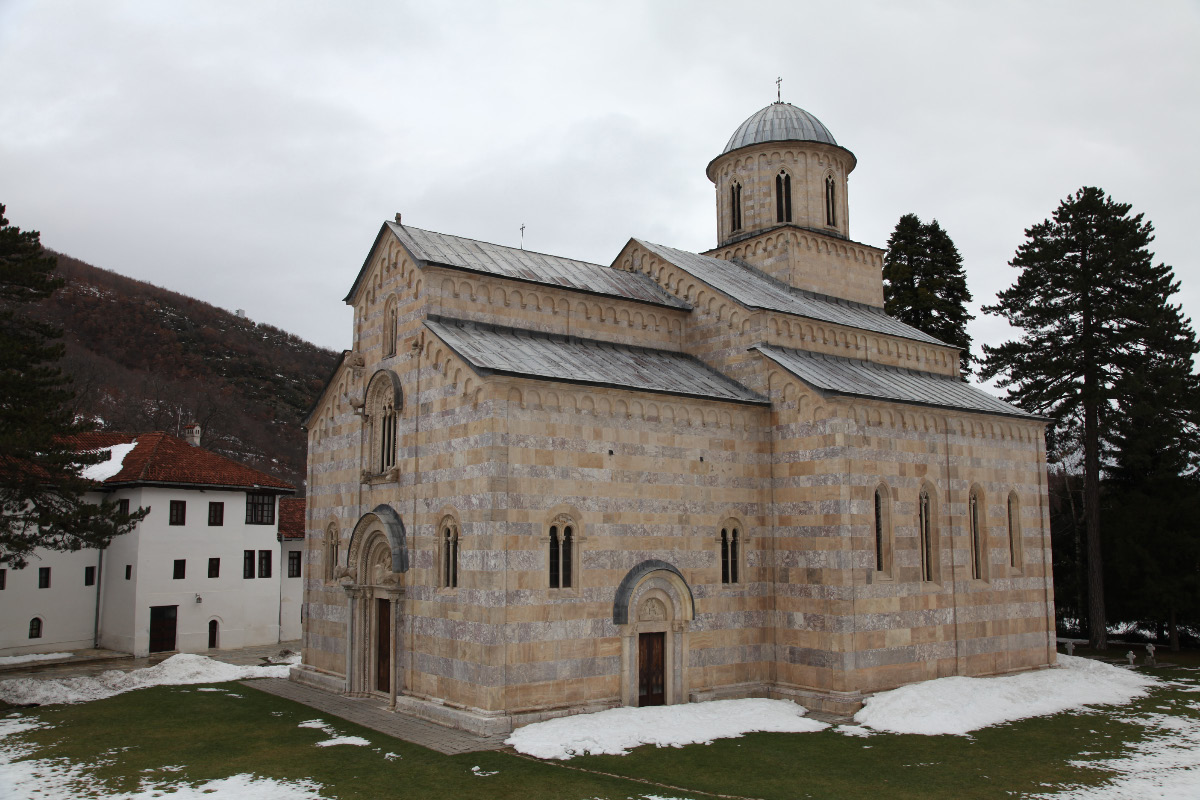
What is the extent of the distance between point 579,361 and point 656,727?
7.76 metres

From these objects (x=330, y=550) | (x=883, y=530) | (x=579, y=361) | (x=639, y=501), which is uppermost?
(x=579, y=361)

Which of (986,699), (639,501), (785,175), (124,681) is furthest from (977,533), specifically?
(124,681)

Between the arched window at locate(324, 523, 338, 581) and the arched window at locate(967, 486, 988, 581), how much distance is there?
15513 millimetres

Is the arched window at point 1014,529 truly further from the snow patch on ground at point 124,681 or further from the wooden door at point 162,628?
the wooden door at point 162,628

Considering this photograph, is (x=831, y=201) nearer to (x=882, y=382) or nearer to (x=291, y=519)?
(x=882, y=382)

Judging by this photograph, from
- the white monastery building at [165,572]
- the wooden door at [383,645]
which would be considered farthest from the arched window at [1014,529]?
the white monastery building at [165,572]

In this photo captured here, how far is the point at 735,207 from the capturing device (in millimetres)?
27938

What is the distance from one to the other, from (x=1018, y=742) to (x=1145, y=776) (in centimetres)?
241

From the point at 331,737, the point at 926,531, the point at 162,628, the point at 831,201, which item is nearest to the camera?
the point at 331,737

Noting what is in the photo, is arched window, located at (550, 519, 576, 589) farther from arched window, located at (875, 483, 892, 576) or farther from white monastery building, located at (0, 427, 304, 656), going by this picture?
white monastery building, located at (0, 427, 304, 656)

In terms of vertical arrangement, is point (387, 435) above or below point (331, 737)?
above

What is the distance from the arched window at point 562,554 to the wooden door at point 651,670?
2.03 metres

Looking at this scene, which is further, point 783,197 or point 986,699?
point 783,197

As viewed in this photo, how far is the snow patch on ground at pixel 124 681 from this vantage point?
65.3ft
